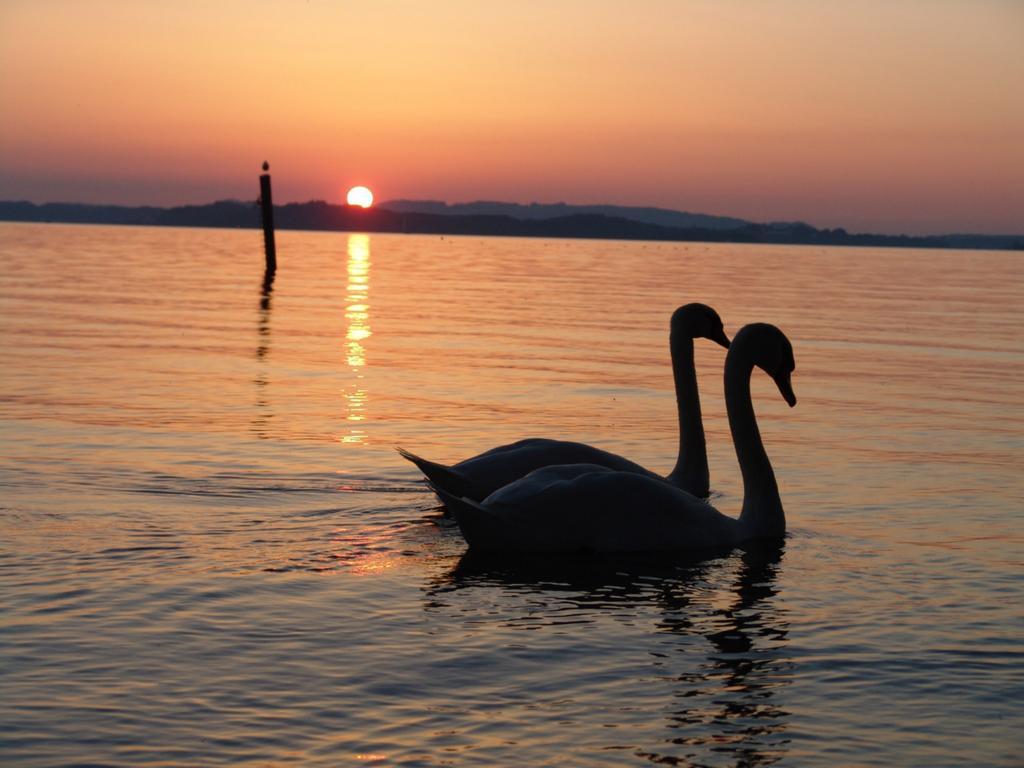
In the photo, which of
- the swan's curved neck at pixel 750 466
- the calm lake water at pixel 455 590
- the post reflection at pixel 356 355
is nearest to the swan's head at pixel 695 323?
the calm lake water at pixel 455 590

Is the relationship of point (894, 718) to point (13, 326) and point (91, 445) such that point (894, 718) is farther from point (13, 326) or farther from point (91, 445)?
point (13, 326)

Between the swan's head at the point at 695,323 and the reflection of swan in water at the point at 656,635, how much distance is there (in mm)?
3338

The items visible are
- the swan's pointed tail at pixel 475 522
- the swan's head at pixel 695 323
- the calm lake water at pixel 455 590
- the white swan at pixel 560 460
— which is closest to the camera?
the calm lake water at pixel 455 590

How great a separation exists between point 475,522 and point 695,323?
462 cm

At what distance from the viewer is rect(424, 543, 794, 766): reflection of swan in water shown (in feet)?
23.2

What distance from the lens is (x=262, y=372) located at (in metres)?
24.4

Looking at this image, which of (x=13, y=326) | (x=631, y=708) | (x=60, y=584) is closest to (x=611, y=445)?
(x=60, y=584)

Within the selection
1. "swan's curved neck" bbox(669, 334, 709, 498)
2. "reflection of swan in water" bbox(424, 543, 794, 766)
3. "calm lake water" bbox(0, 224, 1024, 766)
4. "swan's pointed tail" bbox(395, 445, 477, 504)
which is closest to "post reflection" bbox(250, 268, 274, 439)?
"calm lake water" bbox(0, 224, 1024, 766)

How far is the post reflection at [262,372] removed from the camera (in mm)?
17609

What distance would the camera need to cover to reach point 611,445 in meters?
16.9

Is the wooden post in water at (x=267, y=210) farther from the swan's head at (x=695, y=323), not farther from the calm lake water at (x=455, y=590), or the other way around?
the swan's head at (x=695, y=323)

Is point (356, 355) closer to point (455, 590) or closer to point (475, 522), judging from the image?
point (475, 522)

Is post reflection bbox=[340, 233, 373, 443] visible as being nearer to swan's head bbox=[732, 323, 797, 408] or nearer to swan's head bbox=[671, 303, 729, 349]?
swan's head bbox=[671, 303, 729, 349]

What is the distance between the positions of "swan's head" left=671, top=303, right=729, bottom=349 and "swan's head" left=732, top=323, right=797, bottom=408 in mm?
1703
